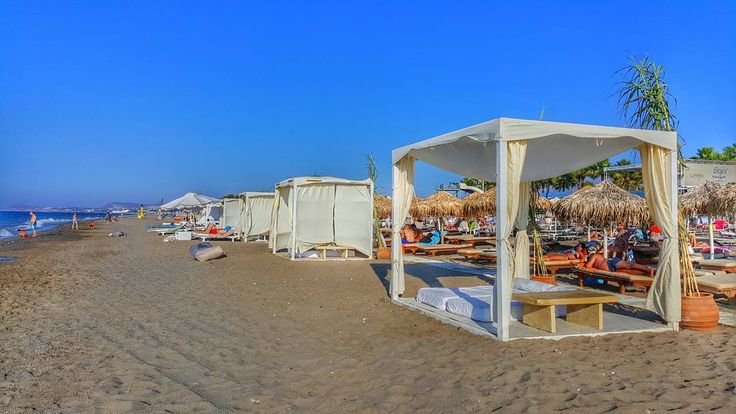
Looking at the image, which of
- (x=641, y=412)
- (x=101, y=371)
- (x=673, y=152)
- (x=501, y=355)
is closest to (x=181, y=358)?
(x=101, y=371)

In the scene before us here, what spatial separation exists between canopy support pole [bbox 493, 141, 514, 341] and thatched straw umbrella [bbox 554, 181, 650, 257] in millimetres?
6695

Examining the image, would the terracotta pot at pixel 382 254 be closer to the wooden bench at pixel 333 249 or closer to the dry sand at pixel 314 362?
the wooden bench at pixel 333 249

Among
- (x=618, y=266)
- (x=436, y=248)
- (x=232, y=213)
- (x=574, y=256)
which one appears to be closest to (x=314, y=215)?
(x=436, y=248)

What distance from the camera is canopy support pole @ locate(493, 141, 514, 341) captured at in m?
5.62

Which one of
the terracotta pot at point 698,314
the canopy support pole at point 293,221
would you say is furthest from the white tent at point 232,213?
the terracotta pot at point 698,314

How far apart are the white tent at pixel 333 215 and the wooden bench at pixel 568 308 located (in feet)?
30.9

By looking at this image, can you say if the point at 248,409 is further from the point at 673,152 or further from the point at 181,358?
the point at 673,152

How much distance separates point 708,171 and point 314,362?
18581 millimetres

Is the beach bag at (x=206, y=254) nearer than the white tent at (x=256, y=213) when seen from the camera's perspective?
Yes

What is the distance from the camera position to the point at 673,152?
6.31 meters

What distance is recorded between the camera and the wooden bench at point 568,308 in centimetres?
588

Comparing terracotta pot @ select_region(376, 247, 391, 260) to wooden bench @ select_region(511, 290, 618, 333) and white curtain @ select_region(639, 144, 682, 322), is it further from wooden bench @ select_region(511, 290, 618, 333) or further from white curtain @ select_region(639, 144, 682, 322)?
white curtain @ select_region(639, 144, 682, 322)

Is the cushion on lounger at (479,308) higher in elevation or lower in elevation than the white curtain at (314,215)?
lower

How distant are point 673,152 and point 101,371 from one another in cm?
701
